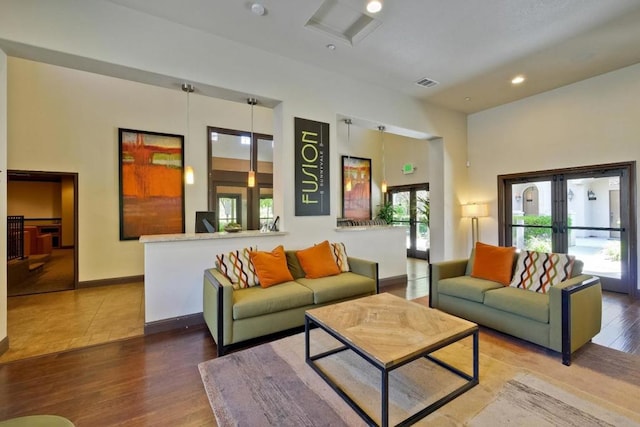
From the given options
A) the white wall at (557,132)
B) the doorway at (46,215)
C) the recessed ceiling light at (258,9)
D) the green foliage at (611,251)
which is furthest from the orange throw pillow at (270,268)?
the doorway at (46,215)

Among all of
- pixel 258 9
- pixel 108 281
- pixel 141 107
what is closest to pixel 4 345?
pixel 108 281

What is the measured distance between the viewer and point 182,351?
9.00ft

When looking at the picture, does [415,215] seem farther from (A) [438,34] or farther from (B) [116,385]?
(B) [116,385]

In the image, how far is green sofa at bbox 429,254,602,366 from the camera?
2475mm

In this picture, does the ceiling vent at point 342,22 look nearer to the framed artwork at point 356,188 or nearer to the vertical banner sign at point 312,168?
the vertical banner sign at point 312,168

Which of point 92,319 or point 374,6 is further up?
point 374,6

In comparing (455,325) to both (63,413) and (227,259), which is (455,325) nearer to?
(227,259)

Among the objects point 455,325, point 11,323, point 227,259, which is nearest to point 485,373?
point 455,325

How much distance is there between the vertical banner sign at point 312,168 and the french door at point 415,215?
160 inches

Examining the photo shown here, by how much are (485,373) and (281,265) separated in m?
2.20

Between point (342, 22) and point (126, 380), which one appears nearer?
point (126, 380)

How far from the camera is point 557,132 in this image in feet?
17.0

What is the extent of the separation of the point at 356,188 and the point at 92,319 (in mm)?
6930

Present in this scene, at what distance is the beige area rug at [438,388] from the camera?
1.74m
